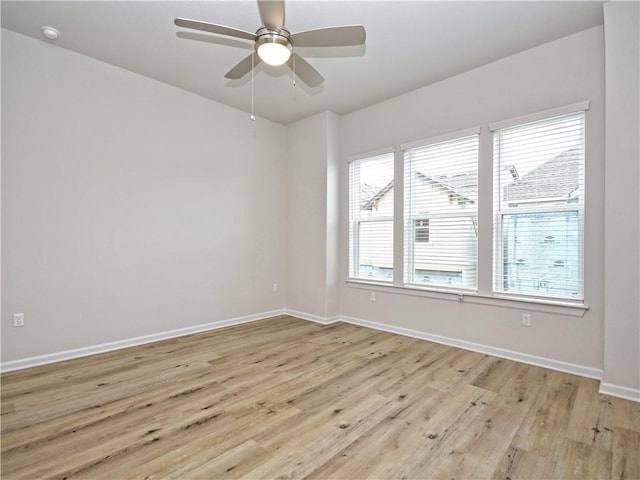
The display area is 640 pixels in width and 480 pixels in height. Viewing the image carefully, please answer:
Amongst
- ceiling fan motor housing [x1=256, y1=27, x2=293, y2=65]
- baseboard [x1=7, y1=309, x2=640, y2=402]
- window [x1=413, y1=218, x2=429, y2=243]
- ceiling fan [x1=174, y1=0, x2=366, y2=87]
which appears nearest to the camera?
ceiling fan [x1=174, y1=0, x2=366, y2=87]

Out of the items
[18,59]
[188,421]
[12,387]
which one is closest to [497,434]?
[188,421]

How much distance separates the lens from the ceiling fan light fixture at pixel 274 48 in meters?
2.25

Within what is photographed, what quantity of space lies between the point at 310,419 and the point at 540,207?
2898mm

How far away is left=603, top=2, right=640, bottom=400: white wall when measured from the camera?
2559 mm

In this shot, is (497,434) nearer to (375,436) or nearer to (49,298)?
(375,436)

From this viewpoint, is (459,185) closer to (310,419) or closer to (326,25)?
(326,25)

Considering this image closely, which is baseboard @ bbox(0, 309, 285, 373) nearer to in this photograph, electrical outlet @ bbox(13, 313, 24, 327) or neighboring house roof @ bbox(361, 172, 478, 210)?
electrical outlet @ bbox(13, 313, 24, 327)

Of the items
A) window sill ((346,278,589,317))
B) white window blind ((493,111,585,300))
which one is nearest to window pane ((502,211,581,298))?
white window blind ((493,111,585,300))

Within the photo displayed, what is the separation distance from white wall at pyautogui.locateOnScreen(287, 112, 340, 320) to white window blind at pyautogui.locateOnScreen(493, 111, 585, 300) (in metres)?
2.23

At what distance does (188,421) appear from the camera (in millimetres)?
2223

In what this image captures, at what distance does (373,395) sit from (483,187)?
2.49 meters

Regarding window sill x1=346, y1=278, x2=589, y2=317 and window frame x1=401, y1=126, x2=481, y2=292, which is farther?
window frame x1=401, y1=126, x2=481, y2=292

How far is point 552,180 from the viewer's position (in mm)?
3188

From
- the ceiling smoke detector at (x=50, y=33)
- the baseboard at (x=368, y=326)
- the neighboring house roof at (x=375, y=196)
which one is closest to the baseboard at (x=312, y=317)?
the baseboard at (x=368, y=326)
